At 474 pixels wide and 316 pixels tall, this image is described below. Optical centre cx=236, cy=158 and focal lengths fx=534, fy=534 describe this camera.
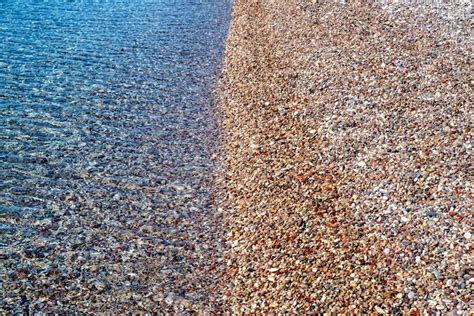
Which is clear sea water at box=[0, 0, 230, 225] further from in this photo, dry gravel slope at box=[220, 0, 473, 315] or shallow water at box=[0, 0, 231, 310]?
dry gravel slope at box=[220, 0, 473, 315]

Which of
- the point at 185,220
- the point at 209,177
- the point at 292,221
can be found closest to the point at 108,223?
the point at 185,220

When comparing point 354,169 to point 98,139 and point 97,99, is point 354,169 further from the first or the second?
point 97,99

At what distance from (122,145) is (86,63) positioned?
4.52 meters

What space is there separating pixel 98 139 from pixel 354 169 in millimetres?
5037

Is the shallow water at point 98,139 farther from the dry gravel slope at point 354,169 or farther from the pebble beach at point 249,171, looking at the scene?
the dry gravel slope at point 354,169

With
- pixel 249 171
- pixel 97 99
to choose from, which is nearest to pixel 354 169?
pixel 249 171

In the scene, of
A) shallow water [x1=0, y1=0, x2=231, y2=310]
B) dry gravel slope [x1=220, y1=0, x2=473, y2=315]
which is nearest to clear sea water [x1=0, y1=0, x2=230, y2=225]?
shallow water [x1=0, y1=0, x2=231, y2=310]

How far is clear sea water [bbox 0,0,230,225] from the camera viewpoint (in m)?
9.04

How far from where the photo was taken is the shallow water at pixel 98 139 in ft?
24.6

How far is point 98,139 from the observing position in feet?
33.8

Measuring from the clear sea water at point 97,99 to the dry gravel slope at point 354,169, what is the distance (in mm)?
1139

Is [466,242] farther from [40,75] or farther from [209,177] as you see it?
[40,75]

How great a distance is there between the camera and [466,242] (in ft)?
19.7

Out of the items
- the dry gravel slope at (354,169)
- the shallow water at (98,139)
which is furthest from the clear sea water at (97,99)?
the dry gravel slope at (354,169)
